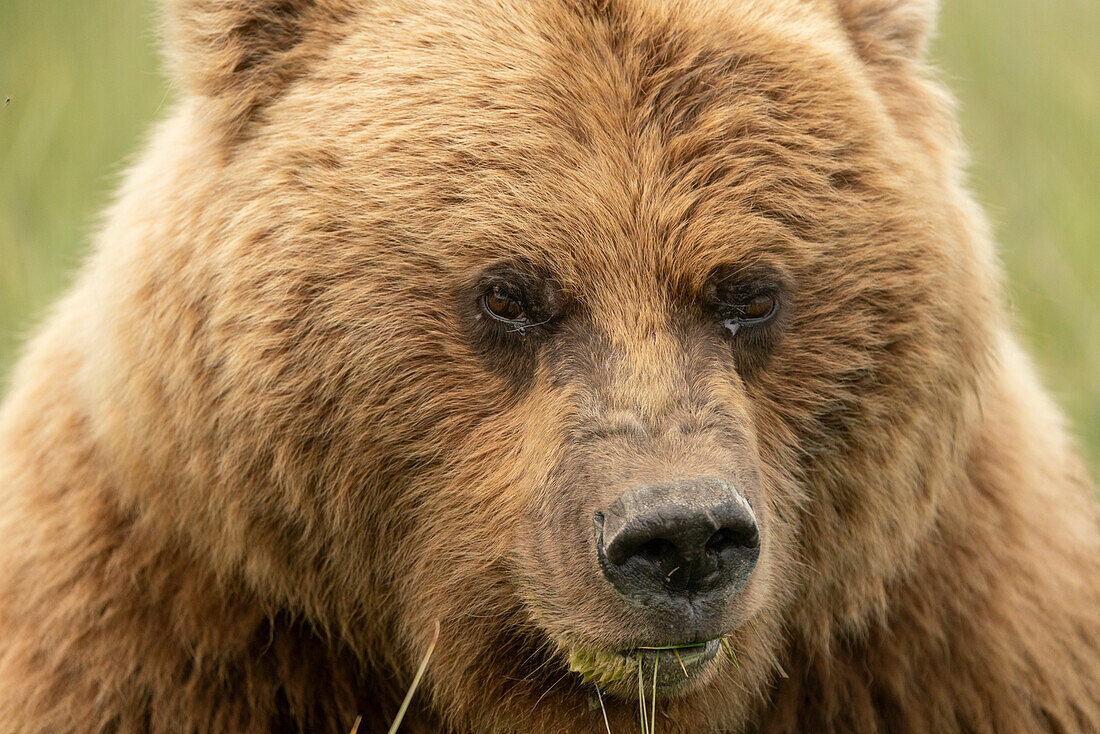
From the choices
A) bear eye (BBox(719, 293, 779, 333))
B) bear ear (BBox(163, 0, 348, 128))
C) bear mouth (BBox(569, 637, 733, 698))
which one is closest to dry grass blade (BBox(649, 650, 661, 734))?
bear mouth (BBox(569, 637, 733, 698))

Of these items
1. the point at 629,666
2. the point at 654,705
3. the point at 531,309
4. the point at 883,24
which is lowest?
the point at 654,705

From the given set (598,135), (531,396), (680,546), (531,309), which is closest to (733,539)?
(680,546)

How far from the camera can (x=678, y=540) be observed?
2721 mm

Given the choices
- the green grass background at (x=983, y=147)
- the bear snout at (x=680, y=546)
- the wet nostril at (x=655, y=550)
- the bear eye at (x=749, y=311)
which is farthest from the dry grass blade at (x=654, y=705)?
the green grass background at (x=983, y=147)

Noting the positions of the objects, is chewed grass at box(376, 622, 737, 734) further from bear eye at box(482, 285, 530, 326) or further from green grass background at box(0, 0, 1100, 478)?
green grass background at box(0, 0, 1100, 478)

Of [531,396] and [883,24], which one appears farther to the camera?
[883,24]

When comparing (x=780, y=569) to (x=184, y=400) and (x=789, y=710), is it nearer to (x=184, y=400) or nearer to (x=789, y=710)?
(x=789, y=710)

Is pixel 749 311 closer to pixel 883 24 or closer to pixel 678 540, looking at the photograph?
pixel 678 540

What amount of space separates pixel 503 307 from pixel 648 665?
855 mm

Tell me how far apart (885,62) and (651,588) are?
1.65 m

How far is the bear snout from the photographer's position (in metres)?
2.72

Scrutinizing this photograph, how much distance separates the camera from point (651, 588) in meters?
2.78

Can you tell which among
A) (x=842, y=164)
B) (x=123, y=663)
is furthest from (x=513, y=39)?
(x=123, y=663)

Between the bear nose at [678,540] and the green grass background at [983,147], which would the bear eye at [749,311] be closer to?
the bear nose at [678,540]
